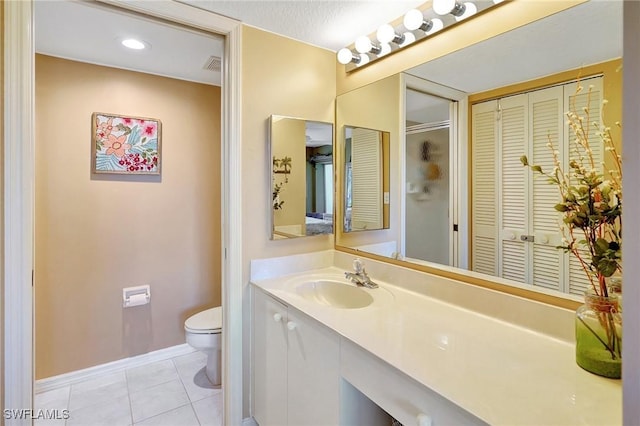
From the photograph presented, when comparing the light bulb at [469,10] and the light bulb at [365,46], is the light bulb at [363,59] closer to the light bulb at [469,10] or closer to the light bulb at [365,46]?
the light bulb at [365,46]

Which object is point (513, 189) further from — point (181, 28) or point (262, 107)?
point (181, 28)

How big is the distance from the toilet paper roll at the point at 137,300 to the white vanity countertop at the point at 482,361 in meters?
1.53

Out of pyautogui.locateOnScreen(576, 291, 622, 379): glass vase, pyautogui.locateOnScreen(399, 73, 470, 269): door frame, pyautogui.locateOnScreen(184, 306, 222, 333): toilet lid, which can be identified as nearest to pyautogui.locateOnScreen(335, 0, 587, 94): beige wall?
pyautogui.locateOnScreen(399, 73, 470, 269): door frame

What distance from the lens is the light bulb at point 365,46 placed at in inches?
66.1

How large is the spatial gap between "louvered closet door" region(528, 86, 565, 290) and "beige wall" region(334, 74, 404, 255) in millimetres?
645

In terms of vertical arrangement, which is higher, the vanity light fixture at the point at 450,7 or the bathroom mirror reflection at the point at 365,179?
the vanity light fixture at the point at 450,7

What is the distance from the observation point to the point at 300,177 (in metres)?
1.87

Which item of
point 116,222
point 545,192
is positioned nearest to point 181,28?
point 116,222

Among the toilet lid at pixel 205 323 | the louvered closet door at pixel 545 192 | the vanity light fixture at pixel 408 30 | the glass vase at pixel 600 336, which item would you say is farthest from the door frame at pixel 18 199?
the glass vase at pixel 600 336

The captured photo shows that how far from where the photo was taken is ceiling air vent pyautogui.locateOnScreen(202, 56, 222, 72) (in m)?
2.13

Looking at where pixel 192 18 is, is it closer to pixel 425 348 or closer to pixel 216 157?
pixel 216 157

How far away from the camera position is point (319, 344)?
3.92 ft

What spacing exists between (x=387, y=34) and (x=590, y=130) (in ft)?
3.20

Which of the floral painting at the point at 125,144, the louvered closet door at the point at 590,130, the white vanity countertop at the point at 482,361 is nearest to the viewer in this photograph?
the white vanity countertop at the point at 482,361
